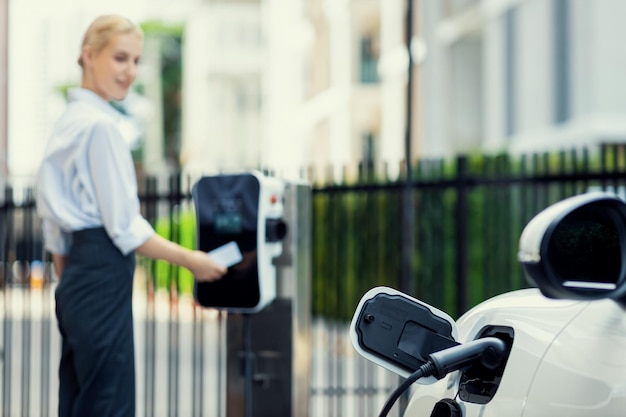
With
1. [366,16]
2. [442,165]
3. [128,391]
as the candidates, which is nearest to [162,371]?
[442,165]

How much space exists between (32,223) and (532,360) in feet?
19.7

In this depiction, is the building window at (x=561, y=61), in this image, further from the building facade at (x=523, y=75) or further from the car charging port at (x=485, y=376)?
the car charging port at (x=485, y=376)

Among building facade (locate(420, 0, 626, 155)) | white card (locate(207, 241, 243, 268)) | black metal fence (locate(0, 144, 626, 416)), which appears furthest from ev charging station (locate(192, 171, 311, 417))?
building facade (locate(420, 0, 626, 155))

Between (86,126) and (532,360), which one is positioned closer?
(532,360)

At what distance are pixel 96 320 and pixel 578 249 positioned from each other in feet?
6.74

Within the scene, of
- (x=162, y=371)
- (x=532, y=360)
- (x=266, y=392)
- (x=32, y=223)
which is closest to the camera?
(x=532, y=360)

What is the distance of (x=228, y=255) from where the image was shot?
4305 mm

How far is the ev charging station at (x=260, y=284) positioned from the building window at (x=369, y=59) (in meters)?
24.1

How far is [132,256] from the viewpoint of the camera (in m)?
3.87

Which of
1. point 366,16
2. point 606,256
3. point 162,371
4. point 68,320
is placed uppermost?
point 366,16

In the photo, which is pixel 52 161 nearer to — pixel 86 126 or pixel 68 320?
pixel 86 126

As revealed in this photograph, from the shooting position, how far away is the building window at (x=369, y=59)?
94.7 ft

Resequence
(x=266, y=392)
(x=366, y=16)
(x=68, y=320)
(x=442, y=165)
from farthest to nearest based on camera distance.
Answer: (x=366, y=16) < (x=442, y=165) < (x=266, y=392) < (x=68, y=320)

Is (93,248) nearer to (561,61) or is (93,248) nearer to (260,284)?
(260,284)
